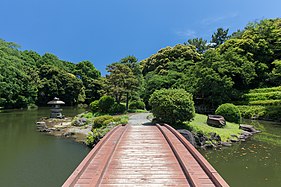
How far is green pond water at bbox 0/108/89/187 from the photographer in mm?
6887

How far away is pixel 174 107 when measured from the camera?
37.0 feet

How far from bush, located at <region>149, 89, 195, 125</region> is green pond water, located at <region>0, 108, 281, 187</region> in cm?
232

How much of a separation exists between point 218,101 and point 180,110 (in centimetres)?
1676

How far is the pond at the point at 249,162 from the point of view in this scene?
6739mm

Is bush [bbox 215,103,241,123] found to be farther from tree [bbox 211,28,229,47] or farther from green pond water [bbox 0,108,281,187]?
tree [bbox 211,28,229,47]

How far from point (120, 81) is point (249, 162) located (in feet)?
49.1

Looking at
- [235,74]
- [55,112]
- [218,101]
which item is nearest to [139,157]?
[55,112]

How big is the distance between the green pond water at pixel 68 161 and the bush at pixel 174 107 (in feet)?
7.60

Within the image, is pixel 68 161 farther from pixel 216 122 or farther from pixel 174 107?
Answer: pixel 216 122

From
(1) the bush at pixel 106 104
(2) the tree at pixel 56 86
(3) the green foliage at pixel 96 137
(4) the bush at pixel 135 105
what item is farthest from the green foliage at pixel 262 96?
(2) the tree at pixel 56 86

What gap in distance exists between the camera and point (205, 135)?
11070 mm

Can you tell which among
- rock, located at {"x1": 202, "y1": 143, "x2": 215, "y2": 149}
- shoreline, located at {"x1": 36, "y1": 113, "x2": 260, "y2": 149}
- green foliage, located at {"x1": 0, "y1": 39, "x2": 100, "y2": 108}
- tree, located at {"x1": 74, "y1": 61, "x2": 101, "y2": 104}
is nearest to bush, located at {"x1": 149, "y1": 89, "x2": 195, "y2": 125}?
shoreline, located at {"x1": 36, "y1": 113, "x2": 260, "y2": 149}

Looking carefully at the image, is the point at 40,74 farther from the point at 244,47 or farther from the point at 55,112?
the point at 244,47

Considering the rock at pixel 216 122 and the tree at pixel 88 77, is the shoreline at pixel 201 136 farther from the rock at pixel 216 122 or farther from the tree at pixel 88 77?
the tree at pixel 88 77
